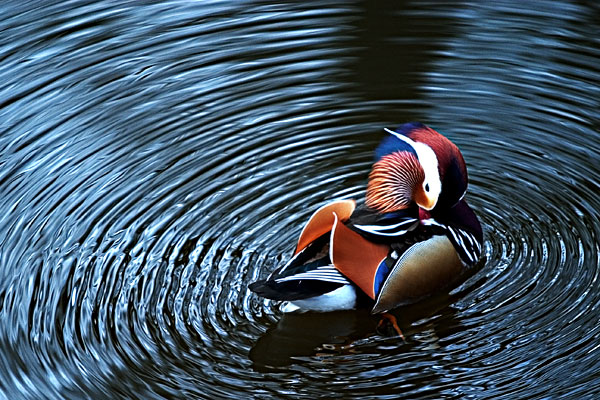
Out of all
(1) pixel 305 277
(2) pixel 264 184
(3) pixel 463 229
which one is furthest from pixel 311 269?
(2) pixel 264 184

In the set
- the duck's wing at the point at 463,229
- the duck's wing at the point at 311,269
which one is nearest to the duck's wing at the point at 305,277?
the duck's wing at the point at 311,269

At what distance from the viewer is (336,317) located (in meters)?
5.74

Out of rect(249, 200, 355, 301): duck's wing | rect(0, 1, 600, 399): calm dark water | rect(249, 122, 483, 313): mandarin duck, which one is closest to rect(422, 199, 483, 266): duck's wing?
rect(249, 122, 483, 313): mandarin duck

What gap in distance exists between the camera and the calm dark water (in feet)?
17.2

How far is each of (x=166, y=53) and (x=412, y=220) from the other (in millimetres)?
3210

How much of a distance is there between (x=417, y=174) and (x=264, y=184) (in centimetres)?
125

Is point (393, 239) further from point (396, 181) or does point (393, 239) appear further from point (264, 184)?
point (264, 184)

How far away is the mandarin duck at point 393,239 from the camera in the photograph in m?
5.55

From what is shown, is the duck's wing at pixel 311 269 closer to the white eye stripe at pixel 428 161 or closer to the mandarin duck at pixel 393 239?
the mandarin duck at pixel 393 239

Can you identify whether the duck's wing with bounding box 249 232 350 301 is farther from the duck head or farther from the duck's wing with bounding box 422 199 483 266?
the duck's wing with bounding box 422 199 483 266

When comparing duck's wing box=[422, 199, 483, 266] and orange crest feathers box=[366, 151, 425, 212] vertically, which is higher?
orange crest feathers box=[366, 151, 425, 212]

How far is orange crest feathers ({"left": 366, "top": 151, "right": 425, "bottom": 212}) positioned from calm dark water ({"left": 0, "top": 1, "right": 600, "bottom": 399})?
0.62 m

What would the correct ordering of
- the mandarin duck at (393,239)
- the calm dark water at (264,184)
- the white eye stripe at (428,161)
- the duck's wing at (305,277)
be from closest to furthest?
the calm dark water at (264,184), the duck's wing at (305,277), the mandarin duck at (393,239), the white eye stripe at (428,161)

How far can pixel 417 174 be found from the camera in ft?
19.4
